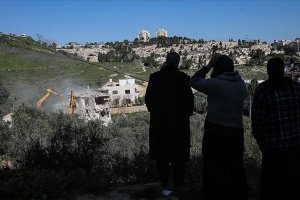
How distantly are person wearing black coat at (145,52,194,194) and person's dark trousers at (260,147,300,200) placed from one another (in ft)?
3.23

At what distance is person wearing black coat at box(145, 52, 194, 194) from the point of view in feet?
15.3

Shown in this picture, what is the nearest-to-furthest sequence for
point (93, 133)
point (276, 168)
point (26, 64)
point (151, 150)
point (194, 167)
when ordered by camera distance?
1. point (276, 168)
2. point (151, 150)
3. point (194, 167)
4. point (93, 133)
5. point (26, 64)

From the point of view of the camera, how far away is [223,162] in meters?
4.30

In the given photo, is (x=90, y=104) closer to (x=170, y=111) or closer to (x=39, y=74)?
(x=39, y=74)

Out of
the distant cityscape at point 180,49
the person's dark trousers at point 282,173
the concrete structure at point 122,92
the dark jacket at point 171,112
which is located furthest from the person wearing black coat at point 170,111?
the distant cityscape at point 180,49

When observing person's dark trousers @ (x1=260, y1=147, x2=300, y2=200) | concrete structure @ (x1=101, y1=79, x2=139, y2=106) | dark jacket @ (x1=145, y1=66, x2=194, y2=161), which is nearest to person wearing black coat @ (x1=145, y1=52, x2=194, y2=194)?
dark jacket @ (x1=145, y1=66, x2=194, y2=161)

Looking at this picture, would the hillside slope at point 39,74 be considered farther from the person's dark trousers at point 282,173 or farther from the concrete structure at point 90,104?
the person's dark trousers at point 282,173

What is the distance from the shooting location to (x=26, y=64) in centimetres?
8719

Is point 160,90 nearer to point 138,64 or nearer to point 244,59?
point 138,64

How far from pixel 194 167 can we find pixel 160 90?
1.80 m

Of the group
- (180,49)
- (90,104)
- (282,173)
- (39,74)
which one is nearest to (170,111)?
(282,173)

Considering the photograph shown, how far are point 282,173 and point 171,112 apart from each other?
1.28 metres

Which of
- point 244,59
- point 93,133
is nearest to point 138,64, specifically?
point 244,59

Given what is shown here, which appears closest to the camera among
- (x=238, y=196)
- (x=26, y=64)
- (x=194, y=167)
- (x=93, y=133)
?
(x=238, y=196)
